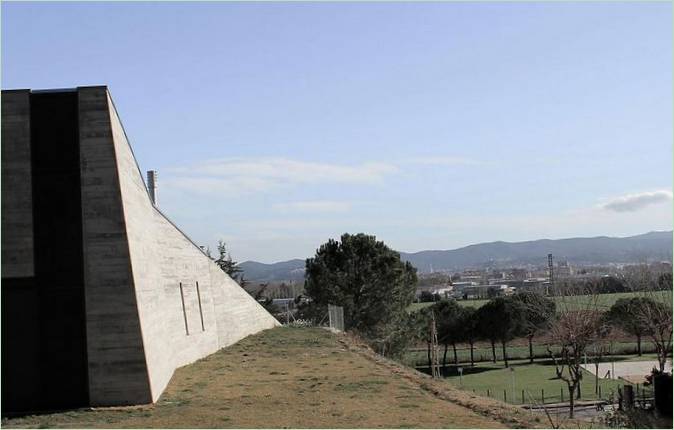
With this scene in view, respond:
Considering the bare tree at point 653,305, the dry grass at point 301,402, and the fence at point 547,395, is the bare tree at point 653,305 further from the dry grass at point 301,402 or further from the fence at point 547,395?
the dry grass at point 301,402

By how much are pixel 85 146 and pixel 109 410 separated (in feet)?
18.7

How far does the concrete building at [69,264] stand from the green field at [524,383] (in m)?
22.4

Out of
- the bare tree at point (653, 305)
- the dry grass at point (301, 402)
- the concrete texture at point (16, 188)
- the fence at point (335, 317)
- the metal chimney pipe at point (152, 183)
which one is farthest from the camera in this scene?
the fence at point (335, 317)

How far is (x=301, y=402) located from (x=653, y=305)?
1388 inches

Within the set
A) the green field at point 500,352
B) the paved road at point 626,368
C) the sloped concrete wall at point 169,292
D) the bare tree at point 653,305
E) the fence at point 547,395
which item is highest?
the sloped concrete wall at point 169,292

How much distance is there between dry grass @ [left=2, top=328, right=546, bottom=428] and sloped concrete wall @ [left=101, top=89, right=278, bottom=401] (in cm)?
94

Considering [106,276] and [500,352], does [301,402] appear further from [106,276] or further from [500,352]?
[500,352]

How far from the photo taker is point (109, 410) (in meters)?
13.3

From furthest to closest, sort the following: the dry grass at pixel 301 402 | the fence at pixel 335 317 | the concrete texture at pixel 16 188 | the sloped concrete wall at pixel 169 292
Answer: the fence at pixel 335 317 < the sloped concrete wall at pixel 169 292 < the concrete texture at pixel 16 188 < the dry grass at pixel 301 402

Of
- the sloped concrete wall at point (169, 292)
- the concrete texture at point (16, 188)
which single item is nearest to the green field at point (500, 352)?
the sloped concrete wall at point (169, 292)

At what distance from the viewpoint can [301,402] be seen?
14.4 metres

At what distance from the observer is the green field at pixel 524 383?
3775 centimetres

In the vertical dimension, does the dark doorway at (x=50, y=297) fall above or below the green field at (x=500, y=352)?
above

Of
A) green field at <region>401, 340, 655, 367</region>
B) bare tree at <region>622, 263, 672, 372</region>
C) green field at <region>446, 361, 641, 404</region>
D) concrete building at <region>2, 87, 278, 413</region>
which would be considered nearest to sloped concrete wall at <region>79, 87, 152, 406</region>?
concrete building at <region>2, 87, 278, 413</region>
